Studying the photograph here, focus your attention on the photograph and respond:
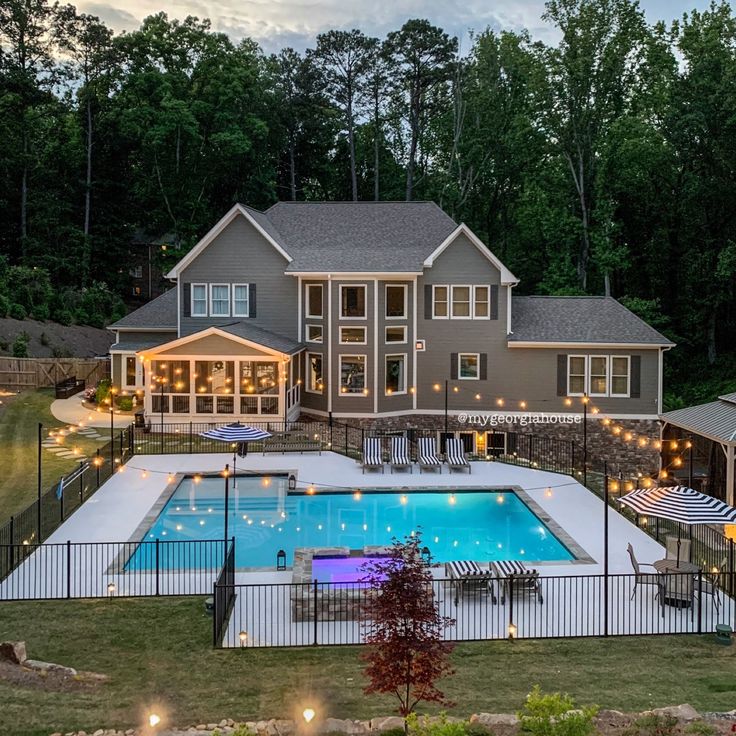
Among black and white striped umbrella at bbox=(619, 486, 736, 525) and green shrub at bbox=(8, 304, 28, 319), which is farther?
green shrub at bbox=(8, 304, 28, 319)

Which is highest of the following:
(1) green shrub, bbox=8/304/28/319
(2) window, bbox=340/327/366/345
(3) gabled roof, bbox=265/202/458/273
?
(3) gabled roof, bbox=265/202/458/273

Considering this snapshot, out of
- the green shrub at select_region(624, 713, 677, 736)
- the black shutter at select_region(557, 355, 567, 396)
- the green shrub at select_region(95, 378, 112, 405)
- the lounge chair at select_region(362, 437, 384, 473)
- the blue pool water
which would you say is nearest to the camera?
the green shrub at select_region(624, 713, 677, 736)

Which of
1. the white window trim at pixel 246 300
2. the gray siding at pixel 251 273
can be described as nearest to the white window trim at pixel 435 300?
the gray siding at pixel 251 273

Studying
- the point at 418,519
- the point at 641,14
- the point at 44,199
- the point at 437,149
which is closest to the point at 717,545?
the point at 418,519

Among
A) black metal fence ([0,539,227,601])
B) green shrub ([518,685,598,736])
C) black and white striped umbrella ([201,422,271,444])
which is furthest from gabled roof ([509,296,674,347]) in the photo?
green shrub ([518,685,598,736])

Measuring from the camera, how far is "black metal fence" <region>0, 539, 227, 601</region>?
12891 millimetres

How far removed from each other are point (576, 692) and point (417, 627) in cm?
269

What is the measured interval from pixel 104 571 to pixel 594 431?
21.9 meters

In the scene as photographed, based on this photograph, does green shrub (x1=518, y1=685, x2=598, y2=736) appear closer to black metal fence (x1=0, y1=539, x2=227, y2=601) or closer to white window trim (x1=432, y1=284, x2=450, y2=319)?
black metal fence (x1=0, y1=539, x2=227, y2=601)

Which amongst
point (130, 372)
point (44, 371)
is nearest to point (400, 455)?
point (130, 372)

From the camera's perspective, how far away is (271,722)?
809 centimetres

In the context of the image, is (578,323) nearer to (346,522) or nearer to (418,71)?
(346,522)

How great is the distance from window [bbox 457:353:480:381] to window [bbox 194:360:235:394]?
9.82 m

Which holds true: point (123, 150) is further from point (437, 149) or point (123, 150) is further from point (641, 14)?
point (641, 14)
